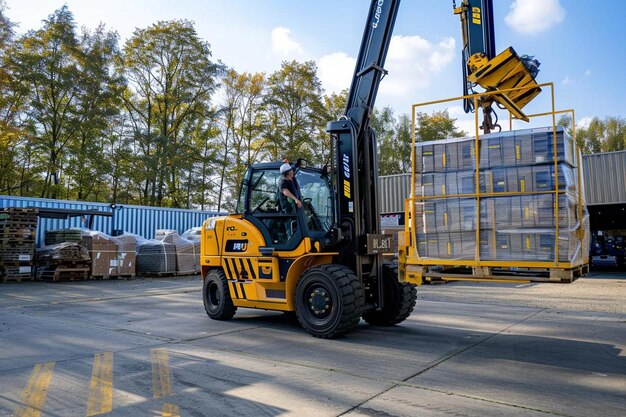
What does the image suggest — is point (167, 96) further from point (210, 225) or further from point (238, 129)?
point (210, 225)

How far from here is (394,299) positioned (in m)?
7.91

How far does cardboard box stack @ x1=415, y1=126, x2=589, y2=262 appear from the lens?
580 cm

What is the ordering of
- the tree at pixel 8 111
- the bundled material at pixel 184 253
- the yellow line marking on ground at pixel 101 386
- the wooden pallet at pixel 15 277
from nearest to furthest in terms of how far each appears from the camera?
the yellow line marking on ground at pixel 101 386 < the wooden pallet at pixel 15 277 < the bundled material at pixel 184 253 < the tree at pixel 8 111

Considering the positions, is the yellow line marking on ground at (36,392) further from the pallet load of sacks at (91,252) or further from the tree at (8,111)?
the tree at (8,111)

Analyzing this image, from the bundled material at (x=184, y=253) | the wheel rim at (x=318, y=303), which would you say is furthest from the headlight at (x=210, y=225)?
the bundled material at (x=184, y=253)

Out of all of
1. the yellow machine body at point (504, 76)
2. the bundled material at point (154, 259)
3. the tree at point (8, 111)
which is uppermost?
A: the tree at point (8, 111)

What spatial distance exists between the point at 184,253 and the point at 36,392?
1532cm

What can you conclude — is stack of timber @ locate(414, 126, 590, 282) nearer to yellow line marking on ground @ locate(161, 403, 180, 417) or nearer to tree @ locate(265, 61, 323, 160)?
yellow line marking on ground @ locate(161, 403, 180, 417)

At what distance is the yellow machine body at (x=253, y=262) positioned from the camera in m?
7.54

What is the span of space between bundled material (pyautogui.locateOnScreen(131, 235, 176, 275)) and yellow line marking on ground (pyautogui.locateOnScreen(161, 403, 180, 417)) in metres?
15.3

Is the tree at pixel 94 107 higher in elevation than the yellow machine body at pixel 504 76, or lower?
higher

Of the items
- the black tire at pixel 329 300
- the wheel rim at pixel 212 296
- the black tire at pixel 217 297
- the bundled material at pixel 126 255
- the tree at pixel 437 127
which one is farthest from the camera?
the tree at pixel 437 127

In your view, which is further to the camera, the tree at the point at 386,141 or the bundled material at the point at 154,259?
the tree at the point at 386,141

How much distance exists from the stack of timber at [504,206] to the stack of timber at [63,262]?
13701 mm
